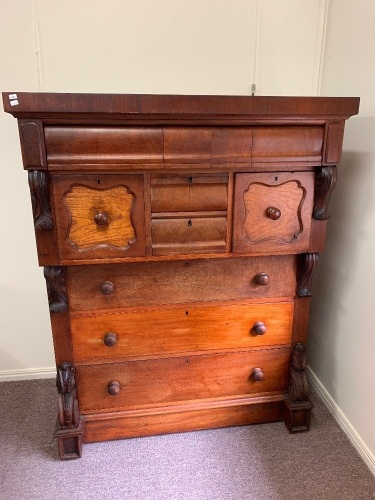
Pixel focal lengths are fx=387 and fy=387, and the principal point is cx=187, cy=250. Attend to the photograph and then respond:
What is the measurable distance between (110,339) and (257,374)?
0.64 meters

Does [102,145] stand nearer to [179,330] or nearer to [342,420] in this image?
[179,330]

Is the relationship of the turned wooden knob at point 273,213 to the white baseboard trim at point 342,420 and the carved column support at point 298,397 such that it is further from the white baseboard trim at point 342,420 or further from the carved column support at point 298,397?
the white baseboard trim at point 342,420

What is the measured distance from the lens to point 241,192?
54.1 inches

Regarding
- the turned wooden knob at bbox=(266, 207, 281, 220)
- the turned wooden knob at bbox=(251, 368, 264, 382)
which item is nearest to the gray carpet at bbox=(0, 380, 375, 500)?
the turned wooden knob at bbox=(251, 368, 264, 382)

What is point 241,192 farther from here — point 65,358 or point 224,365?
point 65,358

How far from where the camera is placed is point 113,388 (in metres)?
1.54

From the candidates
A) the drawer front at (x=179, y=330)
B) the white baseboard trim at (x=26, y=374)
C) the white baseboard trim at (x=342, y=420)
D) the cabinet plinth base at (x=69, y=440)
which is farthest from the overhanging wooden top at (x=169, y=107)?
the white baseboard trim at (x=26, y=374)

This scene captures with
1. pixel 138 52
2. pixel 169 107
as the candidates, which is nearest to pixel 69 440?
pixel 169 107

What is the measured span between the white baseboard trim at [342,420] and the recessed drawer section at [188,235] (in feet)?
3.36

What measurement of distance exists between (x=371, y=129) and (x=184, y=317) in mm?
1033

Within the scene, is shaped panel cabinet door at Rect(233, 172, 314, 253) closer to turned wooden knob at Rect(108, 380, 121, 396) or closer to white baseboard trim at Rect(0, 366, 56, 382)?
turned wooden knob at Rect(108, 380, 121, 396)

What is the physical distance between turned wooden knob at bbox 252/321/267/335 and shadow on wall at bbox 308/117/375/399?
417 mm

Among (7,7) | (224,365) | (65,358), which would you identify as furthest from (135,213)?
(7,7)

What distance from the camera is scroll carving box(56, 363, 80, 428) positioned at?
1498mm
